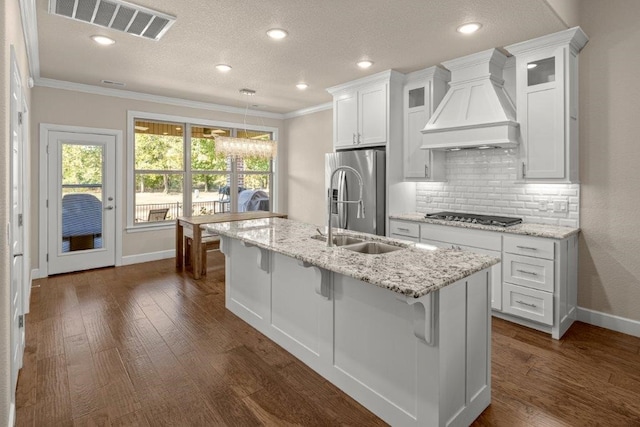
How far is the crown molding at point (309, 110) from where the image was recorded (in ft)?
20.4

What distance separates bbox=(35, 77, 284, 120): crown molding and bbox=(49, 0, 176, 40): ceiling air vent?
8.02 ft

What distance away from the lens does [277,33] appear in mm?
3176

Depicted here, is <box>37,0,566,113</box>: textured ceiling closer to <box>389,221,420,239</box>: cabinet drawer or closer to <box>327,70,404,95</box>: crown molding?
<box>327,70,404,95</box>: crown molding

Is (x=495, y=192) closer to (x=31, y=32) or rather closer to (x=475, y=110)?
(x=475, y=110)

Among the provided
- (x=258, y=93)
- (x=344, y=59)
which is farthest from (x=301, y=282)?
(x=258, y=93)

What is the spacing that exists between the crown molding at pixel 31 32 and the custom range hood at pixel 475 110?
11.9 ft

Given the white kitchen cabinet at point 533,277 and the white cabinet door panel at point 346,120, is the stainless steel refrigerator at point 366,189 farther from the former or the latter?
the white kitchen cabinet at point 533,277

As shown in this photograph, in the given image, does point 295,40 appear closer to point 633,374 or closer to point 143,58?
point 143,58

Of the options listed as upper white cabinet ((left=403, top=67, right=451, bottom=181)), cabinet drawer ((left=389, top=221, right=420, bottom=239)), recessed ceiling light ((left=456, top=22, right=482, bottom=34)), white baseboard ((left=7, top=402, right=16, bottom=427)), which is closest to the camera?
white baseboard ((left=7, top=402, right=16, bottom=427))

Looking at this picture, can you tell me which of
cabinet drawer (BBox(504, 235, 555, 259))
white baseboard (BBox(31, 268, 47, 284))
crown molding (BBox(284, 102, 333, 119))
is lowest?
white baseboard (BBox(31, 268, 47, 284))

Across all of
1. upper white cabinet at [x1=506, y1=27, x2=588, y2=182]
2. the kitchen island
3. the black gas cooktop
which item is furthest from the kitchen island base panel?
upper white cabinet at [x1=506, y1=27, x2=588, y2=182]

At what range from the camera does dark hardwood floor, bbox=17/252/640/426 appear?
2.04 m

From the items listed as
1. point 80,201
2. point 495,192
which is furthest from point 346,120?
point 80,201

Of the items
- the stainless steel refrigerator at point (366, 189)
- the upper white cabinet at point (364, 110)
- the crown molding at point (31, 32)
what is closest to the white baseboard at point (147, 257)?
the crown molding at point (31, 32)
